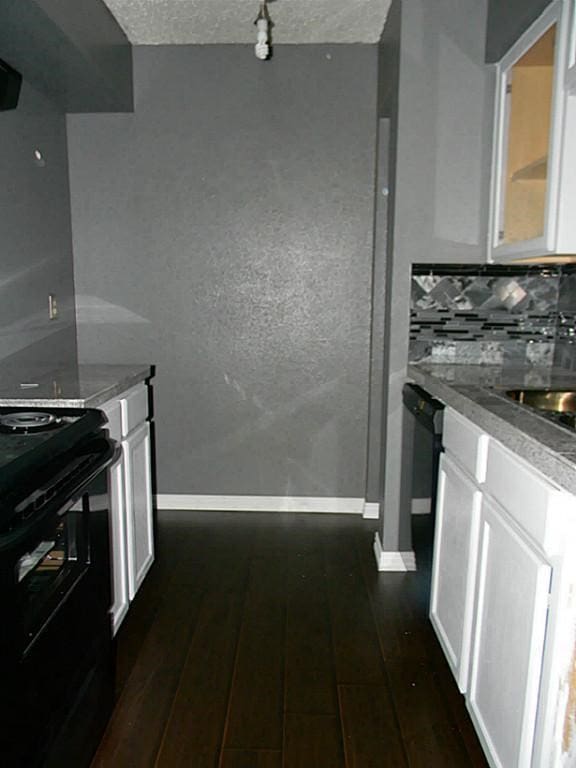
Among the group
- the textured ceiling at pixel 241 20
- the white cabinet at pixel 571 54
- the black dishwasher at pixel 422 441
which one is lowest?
the black dishwasher at pixel 422 441

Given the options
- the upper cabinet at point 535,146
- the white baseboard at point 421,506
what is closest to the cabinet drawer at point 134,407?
the white baseboard at point 421,506

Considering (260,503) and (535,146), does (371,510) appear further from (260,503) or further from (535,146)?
(535,146)

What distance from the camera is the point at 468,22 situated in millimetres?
2260

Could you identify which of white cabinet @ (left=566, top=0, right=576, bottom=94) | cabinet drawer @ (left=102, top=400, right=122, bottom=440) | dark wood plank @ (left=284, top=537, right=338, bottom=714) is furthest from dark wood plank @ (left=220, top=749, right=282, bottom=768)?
white cabinet @ (left=566, top=0, right=576, bottom=94)

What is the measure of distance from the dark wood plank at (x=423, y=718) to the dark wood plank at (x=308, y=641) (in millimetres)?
206

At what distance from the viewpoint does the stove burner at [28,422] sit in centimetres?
139

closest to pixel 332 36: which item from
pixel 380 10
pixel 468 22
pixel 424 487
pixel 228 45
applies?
pixel 380 10

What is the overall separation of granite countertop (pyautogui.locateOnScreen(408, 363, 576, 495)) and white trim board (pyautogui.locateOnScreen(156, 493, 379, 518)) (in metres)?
1.05

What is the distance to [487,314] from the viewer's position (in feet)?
8.26

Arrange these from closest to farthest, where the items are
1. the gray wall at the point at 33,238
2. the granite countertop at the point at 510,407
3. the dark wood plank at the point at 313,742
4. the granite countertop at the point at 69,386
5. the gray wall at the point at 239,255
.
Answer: the granite countertop at the point at 510,407
the dark wood plank at the point at 313,742
the granite countertop at the point at 69,386
the gray wall at the point at 33,238
the gray wall at the point at 239,255

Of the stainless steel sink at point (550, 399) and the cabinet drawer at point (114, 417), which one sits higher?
the stainless steel sink at point (550, 399)

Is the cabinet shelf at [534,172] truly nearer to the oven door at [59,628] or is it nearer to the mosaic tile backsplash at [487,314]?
the mosaic tile backsplash at [487,314]

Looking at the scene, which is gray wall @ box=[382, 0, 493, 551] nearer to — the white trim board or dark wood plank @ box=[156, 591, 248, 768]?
the white trim board

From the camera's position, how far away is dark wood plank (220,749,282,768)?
148cm
